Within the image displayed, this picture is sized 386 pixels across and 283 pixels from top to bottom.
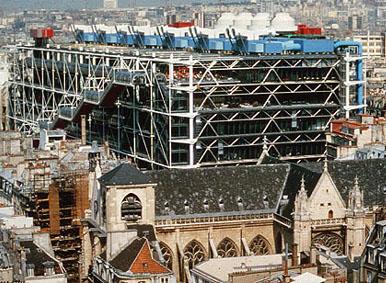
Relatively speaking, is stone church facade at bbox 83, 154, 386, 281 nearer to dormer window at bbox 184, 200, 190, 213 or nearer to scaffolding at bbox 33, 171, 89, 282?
dormer window at bbox 184, 200, 190, 213

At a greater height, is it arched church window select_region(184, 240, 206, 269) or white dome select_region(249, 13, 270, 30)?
white dome select_region(249, 13, 270, 30)

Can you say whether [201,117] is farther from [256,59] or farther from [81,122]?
[81,122]

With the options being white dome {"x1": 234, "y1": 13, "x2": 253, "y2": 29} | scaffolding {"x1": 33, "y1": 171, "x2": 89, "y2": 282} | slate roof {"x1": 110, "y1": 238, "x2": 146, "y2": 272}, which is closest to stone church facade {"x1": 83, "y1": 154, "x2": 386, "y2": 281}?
scaffolding {"x1": 33, "y1": 171, "x2": 89, "y2": 282}

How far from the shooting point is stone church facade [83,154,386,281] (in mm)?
82750

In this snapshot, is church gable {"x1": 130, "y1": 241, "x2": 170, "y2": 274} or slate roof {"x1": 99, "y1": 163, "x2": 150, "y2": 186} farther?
slate roof {"x1": 99, "y1": 163, "x2": 150, "y2": 186}

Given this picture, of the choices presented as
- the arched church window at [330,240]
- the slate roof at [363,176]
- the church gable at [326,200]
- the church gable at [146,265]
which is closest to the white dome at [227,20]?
the slate roof at [363,176]

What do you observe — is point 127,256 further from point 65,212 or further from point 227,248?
point 65,212

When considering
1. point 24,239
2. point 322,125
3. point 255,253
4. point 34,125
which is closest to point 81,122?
point 34,125

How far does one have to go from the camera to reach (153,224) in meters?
84.3

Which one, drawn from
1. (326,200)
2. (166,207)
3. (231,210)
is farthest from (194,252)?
(326,200)

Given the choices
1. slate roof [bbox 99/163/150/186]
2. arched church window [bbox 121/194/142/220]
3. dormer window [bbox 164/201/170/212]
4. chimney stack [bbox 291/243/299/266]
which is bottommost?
chimney stack [bbox 291/243/299/266]

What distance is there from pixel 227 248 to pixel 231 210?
322cm

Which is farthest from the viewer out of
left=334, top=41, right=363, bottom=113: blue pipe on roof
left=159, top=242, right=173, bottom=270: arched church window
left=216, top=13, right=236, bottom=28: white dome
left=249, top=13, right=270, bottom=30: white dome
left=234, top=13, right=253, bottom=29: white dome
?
left=216, top=13, right=236, bottom=28: white dome

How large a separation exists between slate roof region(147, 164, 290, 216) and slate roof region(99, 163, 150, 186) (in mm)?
4422
